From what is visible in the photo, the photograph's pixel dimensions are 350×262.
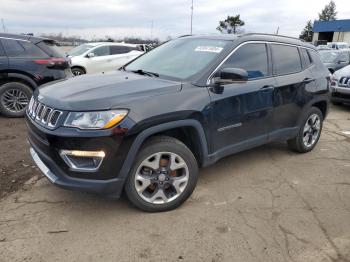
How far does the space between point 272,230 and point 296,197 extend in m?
0.84

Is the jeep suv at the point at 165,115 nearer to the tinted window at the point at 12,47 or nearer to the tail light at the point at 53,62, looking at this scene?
the tail light at the point at 53,62

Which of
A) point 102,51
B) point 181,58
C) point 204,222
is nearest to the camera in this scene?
point 204,222

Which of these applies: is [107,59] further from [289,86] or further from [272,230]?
[272,230]

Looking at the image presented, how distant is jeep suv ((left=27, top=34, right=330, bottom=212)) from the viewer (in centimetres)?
295

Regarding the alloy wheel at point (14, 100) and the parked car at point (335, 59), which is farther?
the parked car at point (335, 59)

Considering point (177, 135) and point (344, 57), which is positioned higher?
point (344, 57)

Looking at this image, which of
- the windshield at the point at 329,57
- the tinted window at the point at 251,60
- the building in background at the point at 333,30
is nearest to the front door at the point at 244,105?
the tinted window at the point at 251,60

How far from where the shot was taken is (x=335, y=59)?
12.6 metres

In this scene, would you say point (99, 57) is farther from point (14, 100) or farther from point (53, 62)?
point (14, 100)

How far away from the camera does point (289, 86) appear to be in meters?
4.51

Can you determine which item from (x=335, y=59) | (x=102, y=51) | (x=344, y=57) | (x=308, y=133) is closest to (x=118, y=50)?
(x=102, y=51)

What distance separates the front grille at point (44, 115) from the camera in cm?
300

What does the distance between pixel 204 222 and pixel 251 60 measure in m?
2.04

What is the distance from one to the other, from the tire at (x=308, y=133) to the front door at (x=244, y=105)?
95 cm
